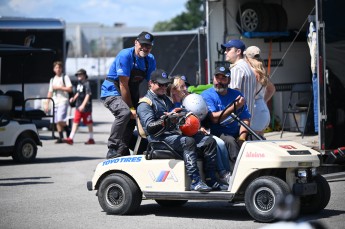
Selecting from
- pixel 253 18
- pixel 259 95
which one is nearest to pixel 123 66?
pixel 259 95

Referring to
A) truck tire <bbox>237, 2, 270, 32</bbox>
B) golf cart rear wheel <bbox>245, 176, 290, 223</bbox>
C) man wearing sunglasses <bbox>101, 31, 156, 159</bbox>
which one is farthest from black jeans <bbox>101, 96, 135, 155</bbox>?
truck tire <bbox>237, 2, 270, 32</bbox>

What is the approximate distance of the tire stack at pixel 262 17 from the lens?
17.5 m

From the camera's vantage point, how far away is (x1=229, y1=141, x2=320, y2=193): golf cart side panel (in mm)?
9328

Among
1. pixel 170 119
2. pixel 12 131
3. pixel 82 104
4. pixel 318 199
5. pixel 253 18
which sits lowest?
pixel 318 199

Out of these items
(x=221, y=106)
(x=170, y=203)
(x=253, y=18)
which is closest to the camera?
(x=221, y=106)

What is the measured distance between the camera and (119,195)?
10266 mm

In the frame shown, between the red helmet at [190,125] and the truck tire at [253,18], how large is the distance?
7.96 meters

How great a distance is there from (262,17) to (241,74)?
653 cm

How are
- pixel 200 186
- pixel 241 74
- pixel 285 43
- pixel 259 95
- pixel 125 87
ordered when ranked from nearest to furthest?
pixel 200 186 < pixel 125 87 < pixel 241 74 < pixel 259 95 < pixel 285 43

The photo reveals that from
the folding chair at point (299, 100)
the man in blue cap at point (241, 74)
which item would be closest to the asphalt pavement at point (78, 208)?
the man in blue cap at point (241, 74)

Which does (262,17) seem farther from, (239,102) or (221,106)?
(239,102)

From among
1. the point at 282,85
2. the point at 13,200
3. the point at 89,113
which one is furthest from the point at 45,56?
the point at 13,200

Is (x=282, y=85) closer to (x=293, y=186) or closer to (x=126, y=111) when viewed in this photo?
(x=126, y=111)

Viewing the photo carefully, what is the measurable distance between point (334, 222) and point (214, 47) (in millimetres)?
8419
